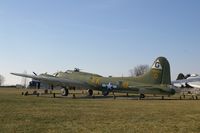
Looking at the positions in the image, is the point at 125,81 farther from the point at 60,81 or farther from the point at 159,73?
the point at 60,81

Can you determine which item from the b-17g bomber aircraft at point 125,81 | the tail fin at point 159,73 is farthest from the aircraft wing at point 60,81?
the tail fin at point 159,73

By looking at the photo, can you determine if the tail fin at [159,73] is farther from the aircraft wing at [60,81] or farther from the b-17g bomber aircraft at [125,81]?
the aircraft wing at [60,81]

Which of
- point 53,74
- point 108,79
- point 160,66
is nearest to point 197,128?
point 160,66

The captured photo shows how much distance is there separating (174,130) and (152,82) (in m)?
36.1

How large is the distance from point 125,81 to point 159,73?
5797 mm

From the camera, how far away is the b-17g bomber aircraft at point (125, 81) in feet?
167

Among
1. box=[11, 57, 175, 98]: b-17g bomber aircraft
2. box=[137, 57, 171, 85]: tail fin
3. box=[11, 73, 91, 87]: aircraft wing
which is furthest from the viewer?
box=[11, 73, 91, 87]: aircraft wing

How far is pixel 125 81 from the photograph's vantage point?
54.5 metres

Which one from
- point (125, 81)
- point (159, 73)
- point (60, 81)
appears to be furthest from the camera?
point (60, 81)

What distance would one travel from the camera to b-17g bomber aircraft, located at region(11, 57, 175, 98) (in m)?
50.9

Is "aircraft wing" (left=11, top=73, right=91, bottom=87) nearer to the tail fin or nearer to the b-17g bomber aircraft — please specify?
the b-17g bomber aircraft

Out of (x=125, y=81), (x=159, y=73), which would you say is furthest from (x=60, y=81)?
(x=159, y=73)

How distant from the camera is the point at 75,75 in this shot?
63594 mm

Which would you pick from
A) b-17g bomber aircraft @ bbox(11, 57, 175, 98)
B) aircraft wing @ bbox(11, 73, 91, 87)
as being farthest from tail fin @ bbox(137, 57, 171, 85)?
aircraft wing @ bbox(11, 73, 91, 87)
